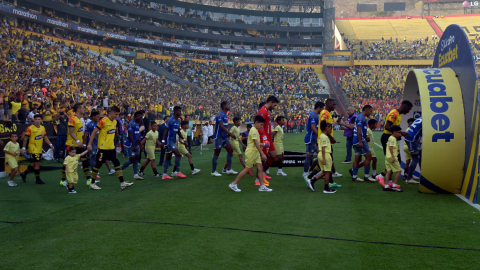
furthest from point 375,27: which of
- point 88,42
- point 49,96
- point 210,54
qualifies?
point 49,96

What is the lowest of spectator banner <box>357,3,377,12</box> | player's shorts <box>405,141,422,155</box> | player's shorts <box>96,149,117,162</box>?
player's shorts <box>96,149,117,162</box>

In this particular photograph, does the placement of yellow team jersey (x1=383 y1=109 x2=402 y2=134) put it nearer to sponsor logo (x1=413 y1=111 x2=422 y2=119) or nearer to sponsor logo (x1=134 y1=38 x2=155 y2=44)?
sponsor logo (x1=413 y1=111 x2=422 y2=119)

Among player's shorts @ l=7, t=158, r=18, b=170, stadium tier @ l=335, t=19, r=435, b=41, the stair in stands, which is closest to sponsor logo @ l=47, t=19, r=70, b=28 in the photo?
player's shorts @ l=7, t=158, r=18, b=170

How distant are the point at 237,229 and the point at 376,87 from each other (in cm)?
4921

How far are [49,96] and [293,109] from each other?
30.6m

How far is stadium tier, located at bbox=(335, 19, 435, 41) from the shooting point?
69.4 m

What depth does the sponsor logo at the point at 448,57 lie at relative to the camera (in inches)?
319

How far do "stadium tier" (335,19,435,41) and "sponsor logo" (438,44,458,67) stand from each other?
211ft

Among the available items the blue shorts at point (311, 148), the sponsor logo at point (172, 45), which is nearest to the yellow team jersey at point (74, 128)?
the blue shorts at point (311, 148)

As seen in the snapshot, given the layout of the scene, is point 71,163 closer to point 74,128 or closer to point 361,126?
point 74,128

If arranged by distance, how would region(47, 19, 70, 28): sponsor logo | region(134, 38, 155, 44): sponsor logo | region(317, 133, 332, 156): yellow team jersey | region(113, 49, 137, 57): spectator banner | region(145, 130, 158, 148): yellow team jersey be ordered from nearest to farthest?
region(317, 133, 332, 156): yellow team jersey → region(145, 130, 158, 148): yellow team jersey → region(47, 19, 70, 28): sponsor logo → region(113, 49, 137, 57): spectator banner → region(134, 38, 155, 44): sponsor logo

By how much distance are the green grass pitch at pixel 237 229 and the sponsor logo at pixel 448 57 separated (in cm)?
308

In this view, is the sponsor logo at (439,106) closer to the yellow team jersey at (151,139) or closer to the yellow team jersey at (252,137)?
the yellow team jersey at (252,137)

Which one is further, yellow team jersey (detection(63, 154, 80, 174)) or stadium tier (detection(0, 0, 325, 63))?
stadium tier (detection(0, 0, 325, 63))
